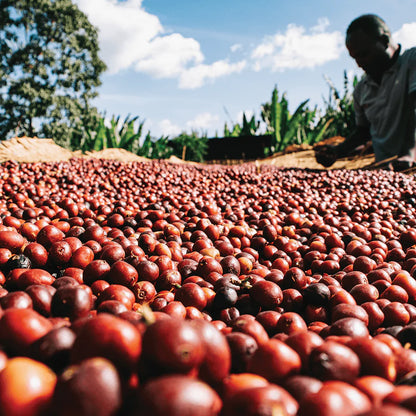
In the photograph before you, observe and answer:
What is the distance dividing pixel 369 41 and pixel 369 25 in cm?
31

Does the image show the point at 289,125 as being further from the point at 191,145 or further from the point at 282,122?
the point at 191,145

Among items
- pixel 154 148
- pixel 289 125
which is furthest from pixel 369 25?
pixel 154 148

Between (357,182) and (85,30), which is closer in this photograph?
(357,182)

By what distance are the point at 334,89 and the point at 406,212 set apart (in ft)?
37.0

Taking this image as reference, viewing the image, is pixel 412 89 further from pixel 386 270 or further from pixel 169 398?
pixel 169 398

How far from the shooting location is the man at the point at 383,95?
7125 millimetres

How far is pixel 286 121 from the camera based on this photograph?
14133mm

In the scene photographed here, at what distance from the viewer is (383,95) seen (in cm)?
809

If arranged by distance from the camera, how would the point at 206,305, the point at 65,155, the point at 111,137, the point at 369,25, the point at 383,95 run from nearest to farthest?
1. the point at 206,305
2. the point at 369,25
3. the point at 383,95
4. the point at 65,155
5. the point at 111,137

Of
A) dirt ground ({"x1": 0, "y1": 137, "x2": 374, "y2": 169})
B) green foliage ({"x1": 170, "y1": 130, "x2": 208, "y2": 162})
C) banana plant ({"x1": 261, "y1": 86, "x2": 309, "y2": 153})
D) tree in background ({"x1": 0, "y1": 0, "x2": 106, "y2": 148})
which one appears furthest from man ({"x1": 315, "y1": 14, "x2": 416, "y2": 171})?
tree in background ({"x1": 0, "y1": 0, "x2": 106, "y2": 148})

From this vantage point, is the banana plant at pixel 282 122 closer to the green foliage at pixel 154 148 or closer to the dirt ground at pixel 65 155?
the dirt ground at pixel 65 155

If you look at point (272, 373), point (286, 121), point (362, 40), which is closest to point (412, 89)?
point (362, 40)

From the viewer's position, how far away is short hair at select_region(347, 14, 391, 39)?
7000mm

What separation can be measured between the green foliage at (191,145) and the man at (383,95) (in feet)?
20.4
